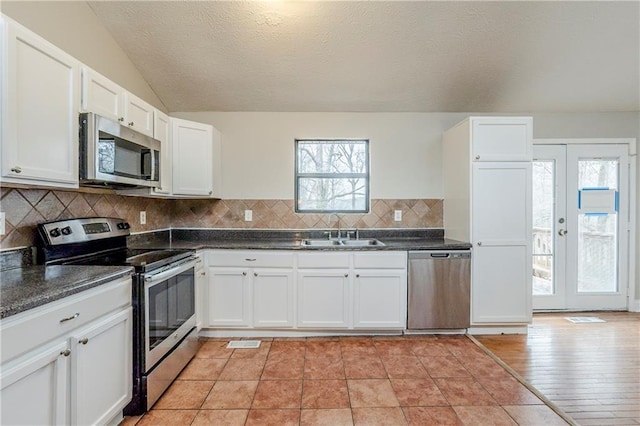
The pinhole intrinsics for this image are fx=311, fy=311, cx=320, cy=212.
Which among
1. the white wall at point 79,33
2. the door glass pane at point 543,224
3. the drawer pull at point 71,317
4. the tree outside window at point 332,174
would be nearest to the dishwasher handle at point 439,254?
the tree outside window at point 332,174

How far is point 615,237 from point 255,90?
4.46 m

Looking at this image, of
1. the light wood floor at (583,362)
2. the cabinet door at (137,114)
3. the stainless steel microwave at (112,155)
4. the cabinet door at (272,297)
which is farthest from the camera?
the cabinet door at (272,297)

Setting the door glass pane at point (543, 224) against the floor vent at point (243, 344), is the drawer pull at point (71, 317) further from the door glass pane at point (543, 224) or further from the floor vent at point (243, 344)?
the door glass pane at point (543, 224)

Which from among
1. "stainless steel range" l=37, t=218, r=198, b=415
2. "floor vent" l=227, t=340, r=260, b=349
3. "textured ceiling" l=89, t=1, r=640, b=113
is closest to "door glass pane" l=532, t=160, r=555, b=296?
"textured ceiling" l=89, t=1, r=640, b=113

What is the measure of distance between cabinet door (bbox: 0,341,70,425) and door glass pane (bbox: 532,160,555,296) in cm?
431

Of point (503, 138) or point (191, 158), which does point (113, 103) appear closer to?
point (191, 158)

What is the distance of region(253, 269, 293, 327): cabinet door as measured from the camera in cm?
292

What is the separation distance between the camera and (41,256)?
1869mm

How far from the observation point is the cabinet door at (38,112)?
4.63 feet

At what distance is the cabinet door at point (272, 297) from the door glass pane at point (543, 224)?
2924 mm

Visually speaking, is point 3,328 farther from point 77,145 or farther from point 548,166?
point 548,166

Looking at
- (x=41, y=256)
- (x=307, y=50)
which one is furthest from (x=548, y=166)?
(x=41, y=256)

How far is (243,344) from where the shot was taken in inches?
112

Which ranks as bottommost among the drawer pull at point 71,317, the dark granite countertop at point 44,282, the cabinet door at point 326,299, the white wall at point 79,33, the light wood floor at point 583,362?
the light wood floor at point 583,362
